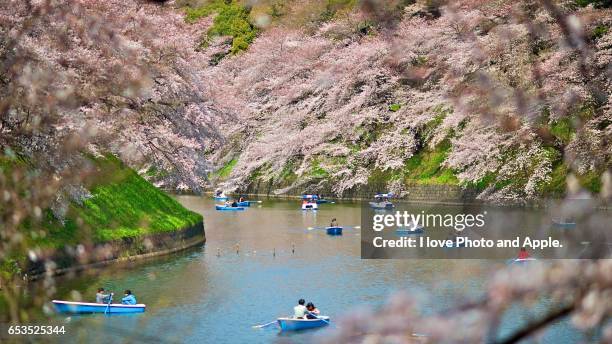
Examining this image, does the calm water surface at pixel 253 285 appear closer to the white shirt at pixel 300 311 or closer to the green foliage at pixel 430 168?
the white shirt at pixel 300 311

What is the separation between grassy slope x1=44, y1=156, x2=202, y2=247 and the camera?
28031 mm

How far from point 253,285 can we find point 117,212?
7.63 metres

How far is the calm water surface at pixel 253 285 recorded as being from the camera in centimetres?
2056

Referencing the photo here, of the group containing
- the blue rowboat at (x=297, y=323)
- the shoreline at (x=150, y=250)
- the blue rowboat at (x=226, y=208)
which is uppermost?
the blue rowboat at (x=226, y=208)

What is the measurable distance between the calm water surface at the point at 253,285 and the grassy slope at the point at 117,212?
149 cm

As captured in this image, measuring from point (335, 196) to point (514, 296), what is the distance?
56.4 metres

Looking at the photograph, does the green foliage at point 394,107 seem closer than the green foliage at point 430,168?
No

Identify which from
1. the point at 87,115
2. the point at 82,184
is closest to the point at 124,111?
the point at 87,115

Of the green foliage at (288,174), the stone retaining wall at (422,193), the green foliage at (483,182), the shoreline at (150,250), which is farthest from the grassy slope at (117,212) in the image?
the green foliage at (288,174)

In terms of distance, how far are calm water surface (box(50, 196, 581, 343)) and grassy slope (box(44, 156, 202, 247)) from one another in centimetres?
149

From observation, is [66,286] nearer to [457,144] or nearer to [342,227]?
[342,227]

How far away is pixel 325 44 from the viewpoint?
5738 centimetres

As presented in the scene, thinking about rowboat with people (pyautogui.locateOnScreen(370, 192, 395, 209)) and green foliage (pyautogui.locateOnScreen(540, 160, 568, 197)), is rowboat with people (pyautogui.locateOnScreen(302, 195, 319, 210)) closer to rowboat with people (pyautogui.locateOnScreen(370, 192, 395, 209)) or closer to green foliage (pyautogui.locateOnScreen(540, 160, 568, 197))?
rowboat with people (pyautogui.locateOnScreen(370, 192, 395, 209))

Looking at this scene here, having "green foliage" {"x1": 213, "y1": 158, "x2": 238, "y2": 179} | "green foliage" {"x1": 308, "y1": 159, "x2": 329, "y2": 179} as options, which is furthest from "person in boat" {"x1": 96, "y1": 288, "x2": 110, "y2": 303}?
"green foliage" {"x1": 213, "y1": 158, "x2": 238, "y2": 179}
